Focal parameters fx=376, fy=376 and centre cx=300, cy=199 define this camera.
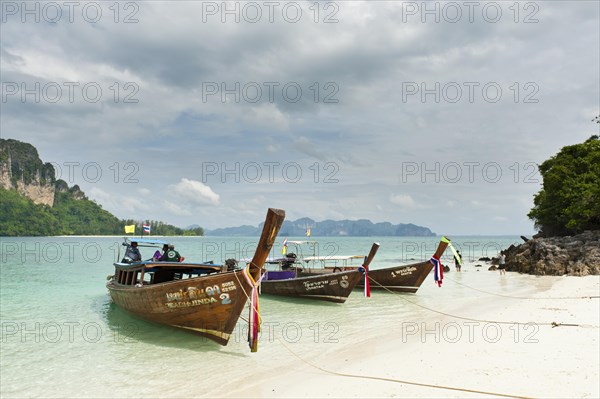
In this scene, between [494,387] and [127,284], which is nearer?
[494,387]

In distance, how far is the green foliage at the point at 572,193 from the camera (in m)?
32.7

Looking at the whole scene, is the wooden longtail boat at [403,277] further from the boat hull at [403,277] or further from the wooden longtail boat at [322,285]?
the wooden longtail boat at [322,285]

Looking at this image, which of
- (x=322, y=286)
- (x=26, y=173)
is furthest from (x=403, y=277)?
(x=26, y=173)

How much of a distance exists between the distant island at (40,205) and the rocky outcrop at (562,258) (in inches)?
5603

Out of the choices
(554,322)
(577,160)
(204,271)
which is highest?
(577,160)

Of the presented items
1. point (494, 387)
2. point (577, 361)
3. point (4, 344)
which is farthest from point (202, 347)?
point (577, 361)

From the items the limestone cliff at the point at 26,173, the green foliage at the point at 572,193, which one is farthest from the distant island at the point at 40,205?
the green foliage at the point at 572,193

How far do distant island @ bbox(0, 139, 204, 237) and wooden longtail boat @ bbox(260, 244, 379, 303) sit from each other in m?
142

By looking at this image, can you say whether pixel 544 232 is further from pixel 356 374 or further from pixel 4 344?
pixel 4 344

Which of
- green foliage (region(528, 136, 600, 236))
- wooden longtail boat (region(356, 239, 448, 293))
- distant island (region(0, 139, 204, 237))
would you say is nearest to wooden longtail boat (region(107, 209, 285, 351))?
wooden longtail boat (region(356, 239, 448, 293))

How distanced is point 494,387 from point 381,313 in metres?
8.51

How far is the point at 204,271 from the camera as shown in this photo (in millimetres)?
13102

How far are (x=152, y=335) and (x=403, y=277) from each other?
1251 cm

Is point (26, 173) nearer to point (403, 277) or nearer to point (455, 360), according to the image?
point (403, 277)
